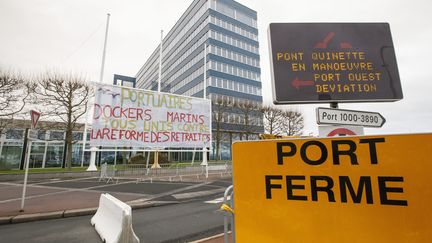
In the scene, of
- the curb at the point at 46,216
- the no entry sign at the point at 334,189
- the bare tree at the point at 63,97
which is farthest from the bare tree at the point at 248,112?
the no entry sign at the point at 334,189

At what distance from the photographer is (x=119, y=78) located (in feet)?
175

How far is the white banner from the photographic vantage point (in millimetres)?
11648

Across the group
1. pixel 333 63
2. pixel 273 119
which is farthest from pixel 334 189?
pixel 273 119

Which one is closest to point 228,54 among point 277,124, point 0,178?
point 277,124

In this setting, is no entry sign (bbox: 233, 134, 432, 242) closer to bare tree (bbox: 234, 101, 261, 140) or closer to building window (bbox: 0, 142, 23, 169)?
building window (bbox: 0, 142, 23, 169)

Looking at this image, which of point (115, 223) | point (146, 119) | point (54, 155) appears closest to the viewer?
point (115, 223)

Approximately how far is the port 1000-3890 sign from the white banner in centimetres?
1024

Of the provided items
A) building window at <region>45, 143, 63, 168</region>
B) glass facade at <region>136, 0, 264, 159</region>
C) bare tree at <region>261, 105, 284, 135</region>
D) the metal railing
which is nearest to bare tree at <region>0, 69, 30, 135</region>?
building window at <region>45, 143, 63, 168</region>

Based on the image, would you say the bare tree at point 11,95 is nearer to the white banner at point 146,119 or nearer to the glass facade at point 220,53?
the white banner at point 146,119

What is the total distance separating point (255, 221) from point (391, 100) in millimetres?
3347

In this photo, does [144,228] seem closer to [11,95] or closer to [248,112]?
[11,95]

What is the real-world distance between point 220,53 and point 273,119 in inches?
781

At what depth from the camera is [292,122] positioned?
32.9 meters

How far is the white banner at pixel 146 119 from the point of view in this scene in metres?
11.6
